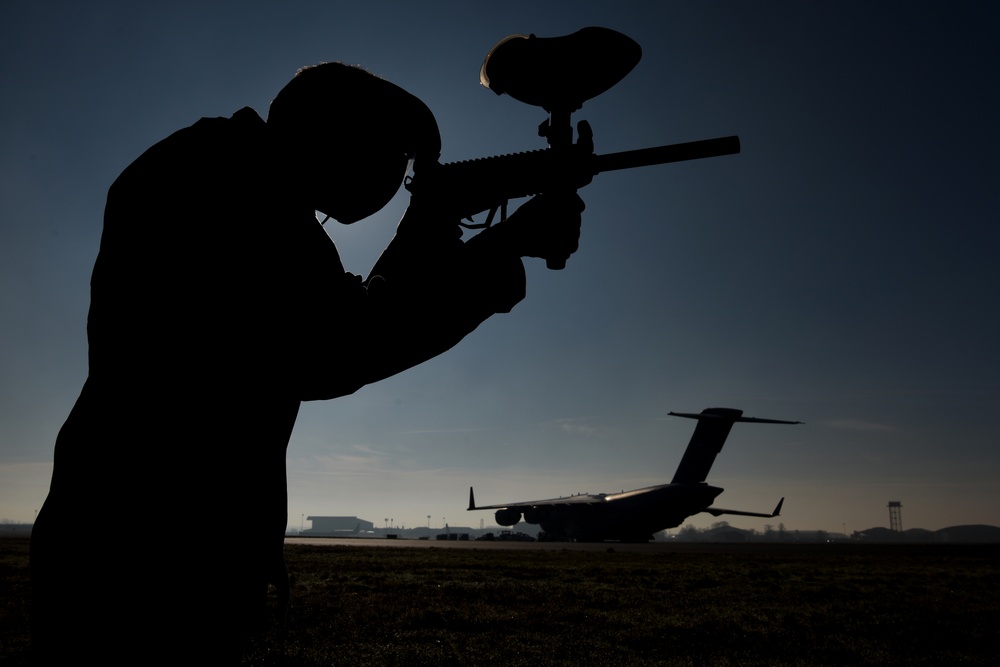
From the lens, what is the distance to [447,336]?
1.05 meters

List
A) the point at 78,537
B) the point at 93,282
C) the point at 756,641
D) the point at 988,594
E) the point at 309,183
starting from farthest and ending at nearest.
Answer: the point at 988,594, the point at 756,641, the point at 309,183, the point at 93,282, the point at 78,537

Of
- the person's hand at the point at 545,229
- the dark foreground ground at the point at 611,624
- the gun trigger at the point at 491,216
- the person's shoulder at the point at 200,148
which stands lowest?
the dark foreground ground at the point at 611,624

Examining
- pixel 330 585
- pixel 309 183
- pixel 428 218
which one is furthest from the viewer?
pixel 330 585

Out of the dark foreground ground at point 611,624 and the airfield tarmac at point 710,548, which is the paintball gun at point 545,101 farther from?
the airfield tarmac at point 710,548

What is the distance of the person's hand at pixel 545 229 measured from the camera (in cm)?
113

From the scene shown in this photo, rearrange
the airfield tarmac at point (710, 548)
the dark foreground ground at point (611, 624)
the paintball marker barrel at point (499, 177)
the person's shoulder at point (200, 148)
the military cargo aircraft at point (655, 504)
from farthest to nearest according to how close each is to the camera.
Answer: the military cargo aircraft at point (655, 504) → the airfield tarmac at point (710, 548) → the dark foreground ground at point (611, 624) → the paintball marker barrel at point (499, 177) → the person's shoulder at point (200, 148)

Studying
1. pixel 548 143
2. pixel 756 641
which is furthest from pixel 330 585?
pixel 548 143

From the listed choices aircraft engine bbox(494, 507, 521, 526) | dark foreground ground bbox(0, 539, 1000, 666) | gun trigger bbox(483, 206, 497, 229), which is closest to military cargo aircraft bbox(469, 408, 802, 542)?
aircraft engine bbox(494, 507, 521, 526)

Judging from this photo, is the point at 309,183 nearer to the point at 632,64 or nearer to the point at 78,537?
the point at 78,537

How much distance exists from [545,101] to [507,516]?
173 ft

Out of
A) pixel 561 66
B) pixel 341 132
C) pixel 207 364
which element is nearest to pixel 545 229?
pixel 341 132

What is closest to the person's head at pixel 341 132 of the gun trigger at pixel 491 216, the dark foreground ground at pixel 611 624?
the gun trigger at pixel 491 216

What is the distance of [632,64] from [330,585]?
11993mm

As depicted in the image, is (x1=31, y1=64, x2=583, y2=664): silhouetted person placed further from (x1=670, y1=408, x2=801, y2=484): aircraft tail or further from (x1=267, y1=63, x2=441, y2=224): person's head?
(x1=670, y1=408, x2=801, y2=484): aircraft tail
